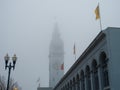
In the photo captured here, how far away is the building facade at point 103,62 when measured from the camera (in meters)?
25.9

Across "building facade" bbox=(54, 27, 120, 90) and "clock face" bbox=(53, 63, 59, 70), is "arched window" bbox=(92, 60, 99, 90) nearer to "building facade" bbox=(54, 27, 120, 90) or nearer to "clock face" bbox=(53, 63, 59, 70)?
"building facade" bbox=(54, 27, 120, 90)

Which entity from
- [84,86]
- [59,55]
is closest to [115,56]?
[84,86]

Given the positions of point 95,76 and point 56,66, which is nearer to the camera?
point 95,76

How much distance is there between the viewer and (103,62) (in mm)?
28859

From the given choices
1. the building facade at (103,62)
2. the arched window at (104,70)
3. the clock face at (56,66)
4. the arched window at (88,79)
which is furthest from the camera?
the clock face at (56,66)

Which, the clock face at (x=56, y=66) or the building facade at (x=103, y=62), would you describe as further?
the clock face at (x=56, y=66)

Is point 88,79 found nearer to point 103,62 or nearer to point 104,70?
point 104,70

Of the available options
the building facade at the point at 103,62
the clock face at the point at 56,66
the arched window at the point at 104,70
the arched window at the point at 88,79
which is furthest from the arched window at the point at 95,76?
the clock face at the point at 56,66

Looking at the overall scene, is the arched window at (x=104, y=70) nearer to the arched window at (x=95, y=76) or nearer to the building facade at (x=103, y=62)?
the building facade at (x=103, y=62)

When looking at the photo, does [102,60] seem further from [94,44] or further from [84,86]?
[84,86]

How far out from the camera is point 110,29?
89.1 feet

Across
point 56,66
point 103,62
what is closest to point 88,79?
point 103,62

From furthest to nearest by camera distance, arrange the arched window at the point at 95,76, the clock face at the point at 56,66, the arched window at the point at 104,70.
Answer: the clock face at the point at 56,66, the arched window at the point at 95,76, the arched window at the point at 104,70

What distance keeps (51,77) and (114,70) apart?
10783 centimetres
